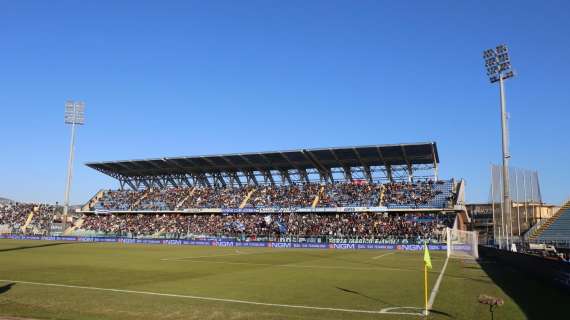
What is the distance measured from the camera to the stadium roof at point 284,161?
6338 centimetres

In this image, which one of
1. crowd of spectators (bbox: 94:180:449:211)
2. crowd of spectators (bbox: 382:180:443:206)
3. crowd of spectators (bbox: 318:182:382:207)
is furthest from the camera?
crowd of spectators (bbox: 318:182:382:207)

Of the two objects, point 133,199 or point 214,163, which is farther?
point 133,199

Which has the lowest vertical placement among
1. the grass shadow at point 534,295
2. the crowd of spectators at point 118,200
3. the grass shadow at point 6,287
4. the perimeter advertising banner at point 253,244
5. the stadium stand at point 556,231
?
the perimeter advertising banner at point 253,244

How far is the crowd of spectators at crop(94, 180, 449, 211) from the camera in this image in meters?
65.5

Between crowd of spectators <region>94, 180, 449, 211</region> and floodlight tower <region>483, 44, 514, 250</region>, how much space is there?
2216 centimetres

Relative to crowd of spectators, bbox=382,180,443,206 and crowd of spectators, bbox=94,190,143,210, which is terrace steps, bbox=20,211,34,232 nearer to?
crowd of spectators, bbox=94,190,143,210

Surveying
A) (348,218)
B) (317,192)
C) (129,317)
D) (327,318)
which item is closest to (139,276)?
(129,317)

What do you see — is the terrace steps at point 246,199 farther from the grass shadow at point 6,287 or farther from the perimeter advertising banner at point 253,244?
the grass shadow at point 6,287

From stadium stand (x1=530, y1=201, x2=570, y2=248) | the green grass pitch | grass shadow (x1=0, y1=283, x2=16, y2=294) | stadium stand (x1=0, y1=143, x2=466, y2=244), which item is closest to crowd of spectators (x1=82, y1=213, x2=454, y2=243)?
stadium stand (x1=0, y1=143, x2=466, y2=244)

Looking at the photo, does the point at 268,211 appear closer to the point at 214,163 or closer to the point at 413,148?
the point at 214,163

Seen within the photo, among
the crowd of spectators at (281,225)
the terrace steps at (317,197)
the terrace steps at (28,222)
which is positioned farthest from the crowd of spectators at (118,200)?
the terrace steps at (317,197)

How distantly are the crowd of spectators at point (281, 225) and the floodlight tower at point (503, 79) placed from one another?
1618cm

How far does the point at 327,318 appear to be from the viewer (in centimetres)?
1143

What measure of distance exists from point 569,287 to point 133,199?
75470 millimetres
